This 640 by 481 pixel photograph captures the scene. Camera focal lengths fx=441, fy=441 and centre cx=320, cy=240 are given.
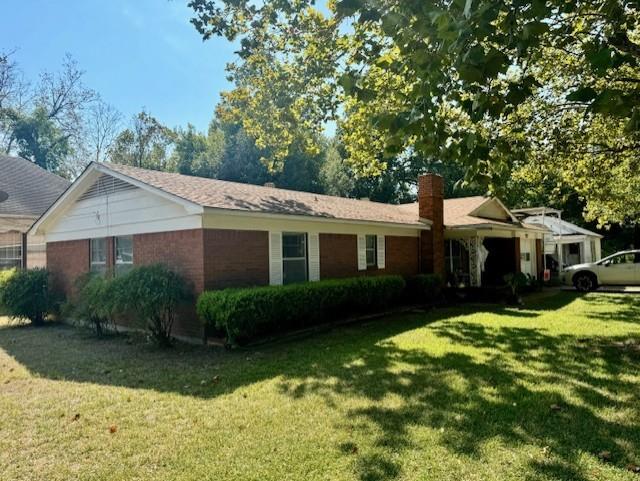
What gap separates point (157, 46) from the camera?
15.0 metres

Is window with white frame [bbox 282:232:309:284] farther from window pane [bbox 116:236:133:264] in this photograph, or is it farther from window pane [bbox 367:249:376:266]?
window pane [bbox 116:236:133:264]

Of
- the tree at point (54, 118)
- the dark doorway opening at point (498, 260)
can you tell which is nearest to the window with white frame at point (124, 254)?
the dark doorway opening at point (498, 260)

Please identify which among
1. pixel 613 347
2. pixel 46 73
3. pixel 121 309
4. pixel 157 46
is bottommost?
pixel 613 347

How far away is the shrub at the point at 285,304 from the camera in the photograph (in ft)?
28.4

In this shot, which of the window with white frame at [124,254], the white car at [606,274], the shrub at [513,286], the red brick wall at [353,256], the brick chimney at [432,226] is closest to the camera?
the window with white frame at [124,254]

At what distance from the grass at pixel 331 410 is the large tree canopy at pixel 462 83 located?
293 centimetres

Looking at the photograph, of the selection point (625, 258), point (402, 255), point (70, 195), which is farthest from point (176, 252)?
point (625, 258)

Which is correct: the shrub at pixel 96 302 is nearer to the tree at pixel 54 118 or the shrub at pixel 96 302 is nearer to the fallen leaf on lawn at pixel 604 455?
the fallen leaf on lawn at pixel 604 455

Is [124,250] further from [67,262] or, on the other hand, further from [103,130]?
[103,130]

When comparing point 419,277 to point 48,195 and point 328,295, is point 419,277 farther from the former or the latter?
point 48,195

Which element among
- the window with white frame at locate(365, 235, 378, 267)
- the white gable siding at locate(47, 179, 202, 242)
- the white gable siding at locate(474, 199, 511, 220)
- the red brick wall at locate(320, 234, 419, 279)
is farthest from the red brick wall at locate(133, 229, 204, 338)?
the white gable siding at locate(474, 199, 511, 220)

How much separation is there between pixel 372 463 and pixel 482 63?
3834 millimetres

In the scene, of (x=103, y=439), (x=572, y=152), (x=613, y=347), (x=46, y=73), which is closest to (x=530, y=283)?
(x=572, y=152)

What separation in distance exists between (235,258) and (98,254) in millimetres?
5117
